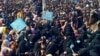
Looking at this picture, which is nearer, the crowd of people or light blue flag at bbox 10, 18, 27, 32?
the crowd of people

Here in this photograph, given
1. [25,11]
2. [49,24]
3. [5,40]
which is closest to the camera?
[5,40]

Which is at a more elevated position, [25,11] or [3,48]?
[3,48]

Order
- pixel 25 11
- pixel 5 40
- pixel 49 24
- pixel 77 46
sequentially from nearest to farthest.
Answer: pixel 77 46 → pixel 5 40 → pixel 49 24 → pixel 25 11

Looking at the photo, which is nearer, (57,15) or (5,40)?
(5,40)

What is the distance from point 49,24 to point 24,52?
13.6 ft

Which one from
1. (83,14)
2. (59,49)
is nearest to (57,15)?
(83,14)

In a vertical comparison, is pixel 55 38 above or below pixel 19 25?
above

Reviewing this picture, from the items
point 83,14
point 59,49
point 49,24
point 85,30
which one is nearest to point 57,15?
point 83,14

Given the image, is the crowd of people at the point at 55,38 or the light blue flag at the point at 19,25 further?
the light blue flag at the point at 19,25

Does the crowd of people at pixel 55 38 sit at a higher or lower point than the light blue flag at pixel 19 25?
higher

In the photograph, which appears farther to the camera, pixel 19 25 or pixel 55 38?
pixel 19 25

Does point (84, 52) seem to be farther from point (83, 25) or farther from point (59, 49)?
point (83, 25)

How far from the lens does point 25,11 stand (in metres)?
30.9

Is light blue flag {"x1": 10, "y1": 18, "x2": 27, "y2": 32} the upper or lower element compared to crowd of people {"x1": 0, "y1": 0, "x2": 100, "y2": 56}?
lower
